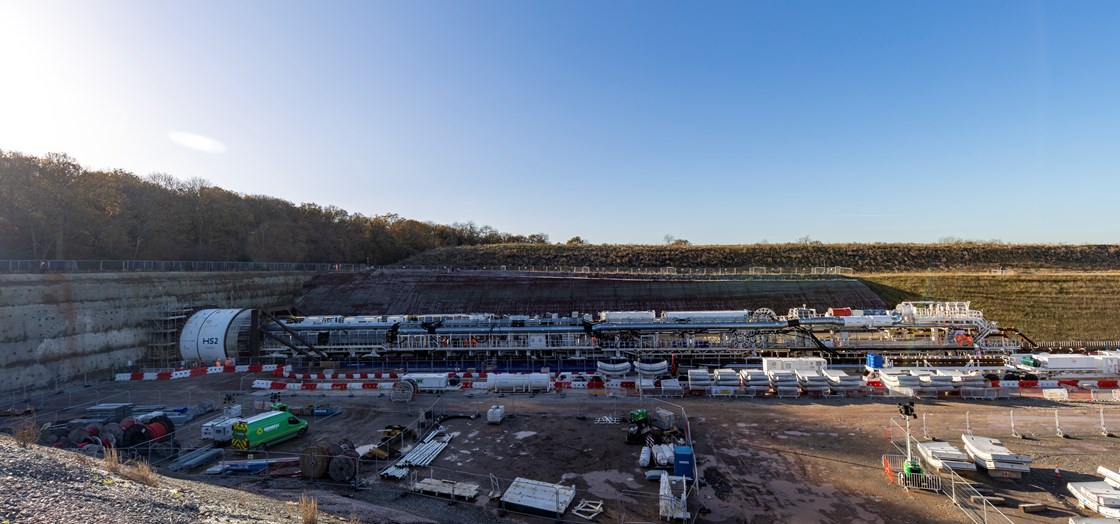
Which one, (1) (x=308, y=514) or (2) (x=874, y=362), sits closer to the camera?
(1) (x=308, y=514)

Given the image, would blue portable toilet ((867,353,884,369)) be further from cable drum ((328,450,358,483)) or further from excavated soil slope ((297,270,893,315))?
cable drum ((328,450,358,483))

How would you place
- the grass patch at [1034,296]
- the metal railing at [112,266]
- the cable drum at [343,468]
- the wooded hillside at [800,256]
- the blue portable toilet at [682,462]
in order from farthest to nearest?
the wooded hillside at [800,256] → the grass patch at [1034,296] → the metal railing at [112,266] → the cable drum at [343,468] → the blue portable toilet at [682,462]

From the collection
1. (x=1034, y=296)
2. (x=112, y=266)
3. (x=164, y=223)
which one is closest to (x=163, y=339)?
(x=112, y=266)

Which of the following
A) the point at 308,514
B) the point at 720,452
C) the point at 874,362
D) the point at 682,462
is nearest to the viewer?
the point at 308,514

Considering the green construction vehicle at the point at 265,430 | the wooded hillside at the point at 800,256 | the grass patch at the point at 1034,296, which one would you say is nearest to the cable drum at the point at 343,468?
the green construction vehicle at the point at 265,430

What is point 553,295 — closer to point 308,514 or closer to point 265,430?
point 265,430

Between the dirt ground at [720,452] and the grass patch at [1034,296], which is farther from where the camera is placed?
the grass patch at [1034,296]

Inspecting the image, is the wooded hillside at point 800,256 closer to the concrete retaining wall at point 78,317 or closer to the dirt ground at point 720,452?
the concrete retaining wall at point 78,317
